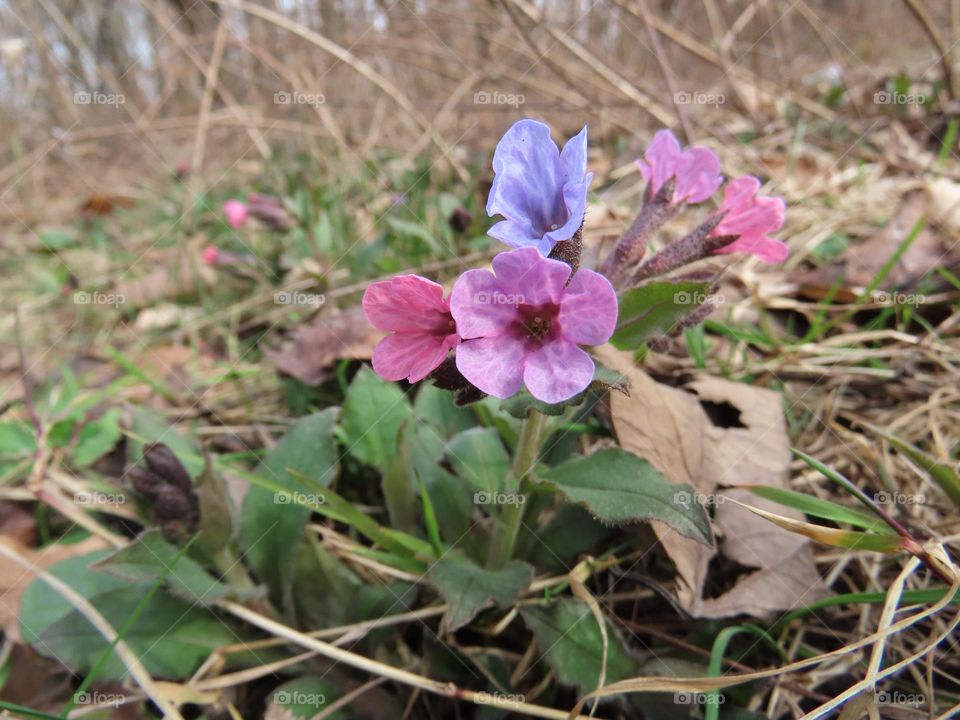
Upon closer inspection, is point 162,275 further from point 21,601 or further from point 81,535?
point 21,601

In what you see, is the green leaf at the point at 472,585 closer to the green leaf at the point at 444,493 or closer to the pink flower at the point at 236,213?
the green leaf at the point at 444,493

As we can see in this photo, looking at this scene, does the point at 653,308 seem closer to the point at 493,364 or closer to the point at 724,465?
the point at 493,364

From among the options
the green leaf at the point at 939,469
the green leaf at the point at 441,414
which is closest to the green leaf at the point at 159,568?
the green leaf at the point at 441,414

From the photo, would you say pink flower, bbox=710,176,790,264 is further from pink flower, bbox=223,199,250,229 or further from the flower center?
pink flower, bbox=223,199,250,229

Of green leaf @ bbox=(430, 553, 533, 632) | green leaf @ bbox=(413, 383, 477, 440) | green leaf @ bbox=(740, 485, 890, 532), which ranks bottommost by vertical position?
green leaf @ bbox=(430, 553, 533, 632)

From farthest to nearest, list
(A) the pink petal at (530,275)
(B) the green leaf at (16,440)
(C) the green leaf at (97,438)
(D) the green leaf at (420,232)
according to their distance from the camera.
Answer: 1. (D) the green leaf at (420,232)
2. (B) the green leaf at (16,440)
3. (C) the green leaf at (97,438)
4. (A) the pink petal at (530,275)

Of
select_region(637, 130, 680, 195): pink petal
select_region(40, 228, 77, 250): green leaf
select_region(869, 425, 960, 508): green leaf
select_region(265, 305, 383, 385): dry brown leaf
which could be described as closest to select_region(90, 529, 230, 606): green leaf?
select_region(265, 305, 383, 385): dry brown leaf
